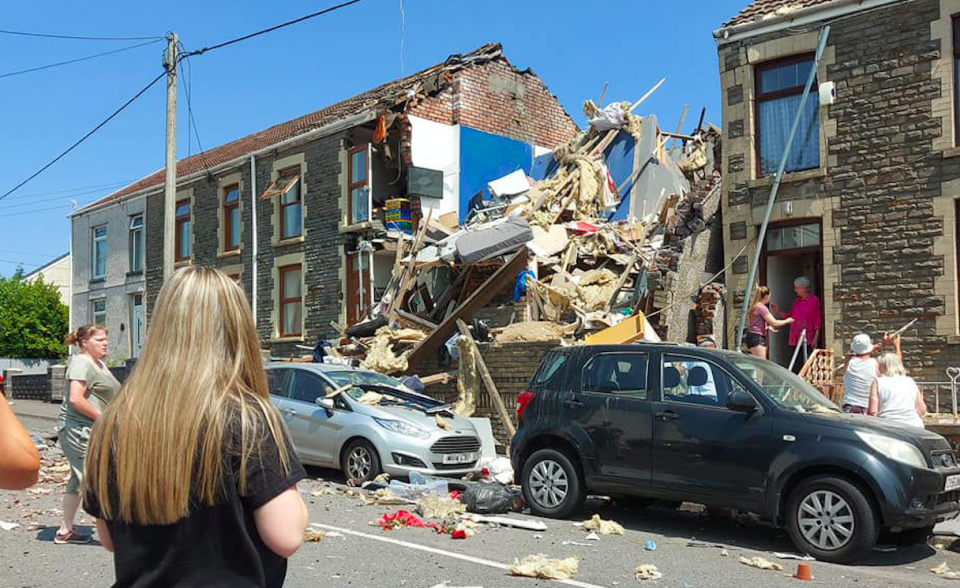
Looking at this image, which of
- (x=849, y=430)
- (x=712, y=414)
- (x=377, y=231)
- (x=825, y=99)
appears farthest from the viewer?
(x=377, y=231)

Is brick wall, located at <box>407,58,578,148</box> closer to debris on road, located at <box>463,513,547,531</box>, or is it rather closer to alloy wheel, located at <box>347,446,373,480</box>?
alloy wheel, located at <box>347,446,373,480</box>

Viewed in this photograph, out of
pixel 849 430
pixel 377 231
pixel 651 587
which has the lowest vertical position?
pixel 651 587

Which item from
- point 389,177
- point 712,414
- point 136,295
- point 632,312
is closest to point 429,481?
point 712,414

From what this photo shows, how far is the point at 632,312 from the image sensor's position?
55.1ft

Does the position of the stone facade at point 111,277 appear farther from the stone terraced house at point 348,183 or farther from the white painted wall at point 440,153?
the white painted wall at point 440,153

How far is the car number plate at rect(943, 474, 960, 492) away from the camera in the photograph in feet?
26.3

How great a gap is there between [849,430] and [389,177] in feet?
57.3

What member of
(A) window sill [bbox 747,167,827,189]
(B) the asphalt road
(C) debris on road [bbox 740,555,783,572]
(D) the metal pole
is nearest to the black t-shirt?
(B) the asphalt road

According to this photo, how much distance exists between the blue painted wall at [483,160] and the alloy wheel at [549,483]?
14425 millimetres

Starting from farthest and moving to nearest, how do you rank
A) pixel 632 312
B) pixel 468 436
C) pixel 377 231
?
1. pixel 377 231
2. pixel 632 312
3. pixel 468 436

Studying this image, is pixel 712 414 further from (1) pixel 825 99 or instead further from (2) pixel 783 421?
(1) pixel 825 99

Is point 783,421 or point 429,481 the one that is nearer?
point 783,421

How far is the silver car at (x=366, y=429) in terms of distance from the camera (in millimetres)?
11531

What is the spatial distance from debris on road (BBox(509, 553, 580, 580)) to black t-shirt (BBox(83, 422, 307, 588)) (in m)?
4.98
